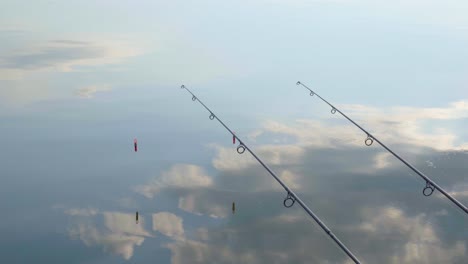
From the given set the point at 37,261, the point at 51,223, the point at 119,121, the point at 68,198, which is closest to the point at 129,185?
the point at 68,198

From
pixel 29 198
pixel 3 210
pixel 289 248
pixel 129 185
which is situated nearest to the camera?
pixel 289 248

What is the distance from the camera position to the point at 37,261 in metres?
15.0

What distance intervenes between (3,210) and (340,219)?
1279 cm

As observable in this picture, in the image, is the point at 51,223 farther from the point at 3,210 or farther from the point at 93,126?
the point at 93,126

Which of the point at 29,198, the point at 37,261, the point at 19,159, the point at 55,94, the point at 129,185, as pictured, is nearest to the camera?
the point at 37,261

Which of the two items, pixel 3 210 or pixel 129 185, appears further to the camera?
pixel 129 185

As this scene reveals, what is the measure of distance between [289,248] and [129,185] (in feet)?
25.0

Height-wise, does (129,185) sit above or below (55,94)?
below

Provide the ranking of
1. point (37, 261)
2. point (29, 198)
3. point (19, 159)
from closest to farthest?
point (37, 261)
point (29, 198)
point (19, 159)

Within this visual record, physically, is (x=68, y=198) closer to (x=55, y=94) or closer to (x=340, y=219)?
(x=340, y=219)

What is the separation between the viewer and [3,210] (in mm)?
17578

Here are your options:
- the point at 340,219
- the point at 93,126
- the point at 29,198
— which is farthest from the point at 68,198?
the point at 340,219

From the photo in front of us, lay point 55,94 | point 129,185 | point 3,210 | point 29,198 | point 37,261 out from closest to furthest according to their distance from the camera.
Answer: point 37,261, point 3,210, point 29,198, point 129,185, point 55,94

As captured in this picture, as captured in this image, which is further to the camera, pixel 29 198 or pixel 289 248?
pixel 29 198
